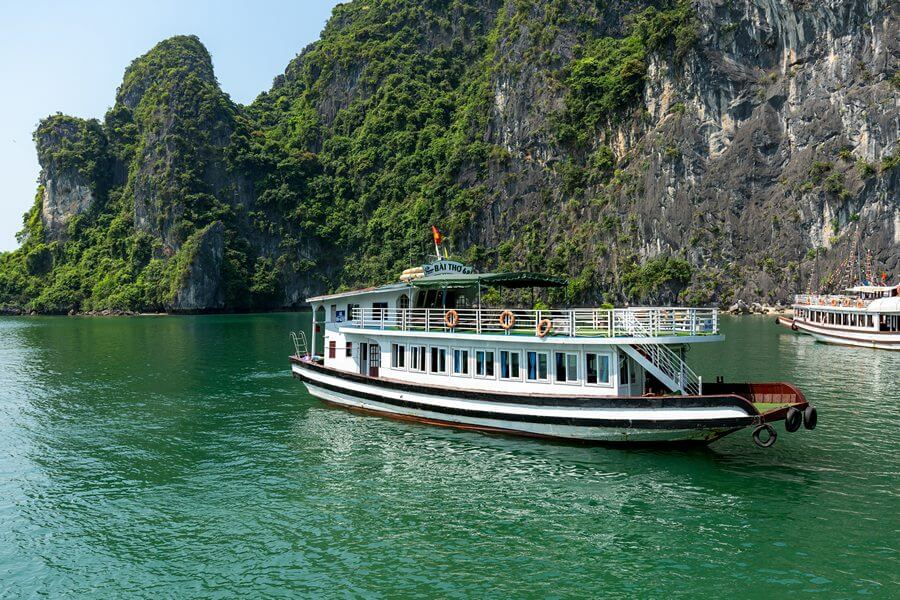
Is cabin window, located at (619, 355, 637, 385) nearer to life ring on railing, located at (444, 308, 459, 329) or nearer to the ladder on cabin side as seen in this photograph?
the ladder on cabin side

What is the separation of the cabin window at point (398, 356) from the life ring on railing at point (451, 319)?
2.69 metres

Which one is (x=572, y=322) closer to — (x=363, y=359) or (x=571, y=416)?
(x=571, y=416)

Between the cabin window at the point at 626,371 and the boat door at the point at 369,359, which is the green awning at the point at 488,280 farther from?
the cabin window at the point at 626,371

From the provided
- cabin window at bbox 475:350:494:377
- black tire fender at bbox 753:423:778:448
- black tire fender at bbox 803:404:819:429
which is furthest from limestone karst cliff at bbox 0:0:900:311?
cabin window at bbox 475:350:494:377

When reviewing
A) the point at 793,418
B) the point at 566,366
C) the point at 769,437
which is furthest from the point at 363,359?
the point at 793,418

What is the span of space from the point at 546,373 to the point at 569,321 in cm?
186

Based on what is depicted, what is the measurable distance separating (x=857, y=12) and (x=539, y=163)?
48449 mm

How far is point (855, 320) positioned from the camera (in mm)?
50562

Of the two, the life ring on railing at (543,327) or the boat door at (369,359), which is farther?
the boat door at (369,359)

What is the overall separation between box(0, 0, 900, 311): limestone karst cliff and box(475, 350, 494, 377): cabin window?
72.0m

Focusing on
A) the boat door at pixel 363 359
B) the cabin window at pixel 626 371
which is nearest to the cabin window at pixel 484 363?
the cabin window at pixel 626 371

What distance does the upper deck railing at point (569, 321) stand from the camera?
757 inches

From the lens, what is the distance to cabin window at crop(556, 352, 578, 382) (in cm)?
1981

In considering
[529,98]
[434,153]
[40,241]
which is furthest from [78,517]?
[40,241]
